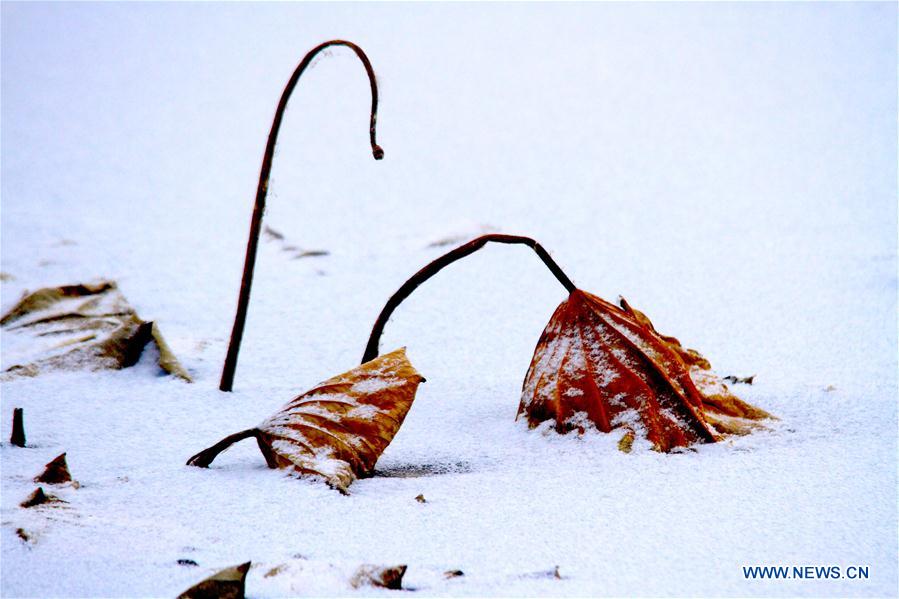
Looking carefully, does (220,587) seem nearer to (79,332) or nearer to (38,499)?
(38,499)

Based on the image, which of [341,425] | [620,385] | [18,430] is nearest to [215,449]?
[341,425]

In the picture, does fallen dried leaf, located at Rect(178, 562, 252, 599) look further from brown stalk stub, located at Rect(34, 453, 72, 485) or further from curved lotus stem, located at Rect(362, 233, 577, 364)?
curved lotus stem, located at Rect(362, 233, 577, 364)

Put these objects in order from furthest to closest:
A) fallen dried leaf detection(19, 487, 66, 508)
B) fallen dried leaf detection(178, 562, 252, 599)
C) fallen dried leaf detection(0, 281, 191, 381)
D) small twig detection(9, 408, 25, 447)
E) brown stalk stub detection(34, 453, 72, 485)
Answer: fallen dried leaf detection(0, 281, 191, 381), small twig detection(9, 408, 25, 447), brown stalk stub detection(34, 453, 72, 485), fallen dried leaf detection(19, 487, 66, 508), fallen dried leaf detection(178, 562, 252, 599)

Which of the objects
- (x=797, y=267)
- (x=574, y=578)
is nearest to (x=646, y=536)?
(x=574, y=578)

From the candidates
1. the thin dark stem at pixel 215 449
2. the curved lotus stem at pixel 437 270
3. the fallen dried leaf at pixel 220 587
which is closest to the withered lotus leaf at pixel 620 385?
the curved lotus stem at pixel 437 270

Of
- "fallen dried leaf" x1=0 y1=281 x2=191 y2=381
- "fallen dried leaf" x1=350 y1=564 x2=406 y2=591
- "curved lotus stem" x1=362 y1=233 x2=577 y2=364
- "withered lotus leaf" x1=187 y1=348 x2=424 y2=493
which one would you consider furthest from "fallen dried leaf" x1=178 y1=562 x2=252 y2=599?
"fallen dried leaf" x1=0 y1=281 x2=191 y2=381

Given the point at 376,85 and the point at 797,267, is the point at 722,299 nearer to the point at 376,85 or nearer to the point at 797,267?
the point at 797,267
